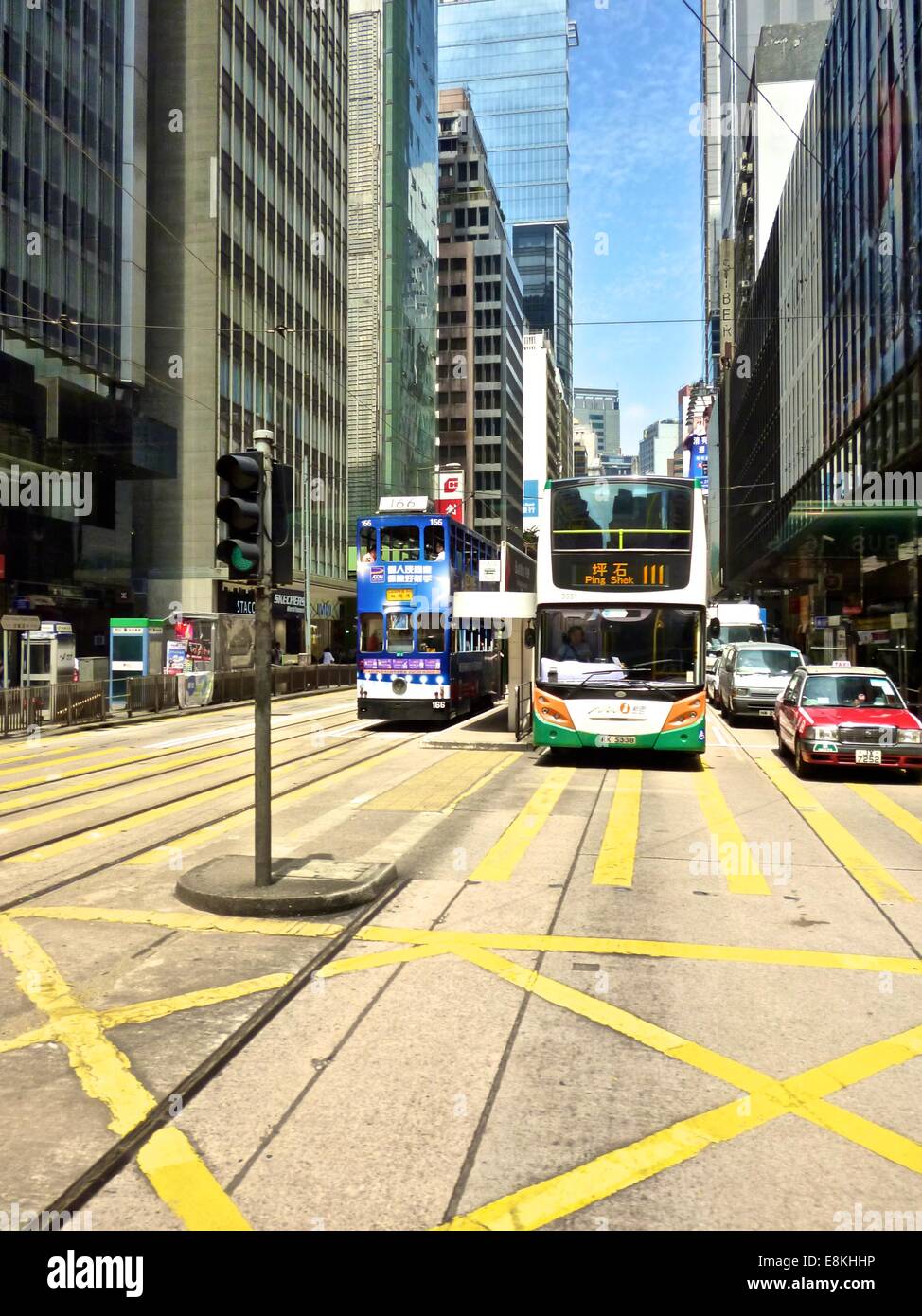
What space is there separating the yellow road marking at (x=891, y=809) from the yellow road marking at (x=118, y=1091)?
8025mm

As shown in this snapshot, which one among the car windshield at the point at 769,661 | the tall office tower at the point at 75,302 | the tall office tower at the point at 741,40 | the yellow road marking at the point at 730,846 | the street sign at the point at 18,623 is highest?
the tall office tower at the point at 741,40

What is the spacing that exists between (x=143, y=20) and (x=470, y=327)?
66199 mm

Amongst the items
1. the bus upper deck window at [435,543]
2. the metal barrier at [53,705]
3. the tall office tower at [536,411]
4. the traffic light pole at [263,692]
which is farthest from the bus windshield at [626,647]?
the tall office tower at [536,411]

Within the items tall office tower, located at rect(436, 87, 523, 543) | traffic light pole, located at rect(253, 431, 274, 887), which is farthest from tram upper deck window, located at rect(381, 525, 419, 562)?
tall office tower, located at rect(436, 87, 523, 543)

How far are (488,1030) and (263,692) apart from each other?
3.18 metres

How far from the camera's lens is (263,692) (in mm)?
7133

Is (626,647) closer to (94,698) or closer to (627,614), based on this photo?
(627,614)

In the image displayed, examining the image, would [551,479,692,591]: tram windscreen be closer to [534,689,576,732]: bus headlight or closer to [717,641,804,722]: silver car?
[534,689,576,732]: bus headlight

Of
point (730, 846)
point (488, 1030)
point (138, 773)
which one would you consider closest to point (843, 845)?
point (730, 846)

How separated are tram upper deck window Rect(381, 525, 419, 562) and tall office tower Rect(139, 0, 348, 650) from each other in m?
24.7

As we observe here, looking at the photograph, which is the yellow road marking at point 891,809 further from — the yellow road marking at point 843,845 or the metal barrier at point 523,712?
the metal barrier at point 523,712

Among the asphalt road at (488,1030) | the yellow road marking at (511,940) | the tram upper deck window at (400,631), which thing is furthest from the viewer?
the tram upper deck window at (400,631)

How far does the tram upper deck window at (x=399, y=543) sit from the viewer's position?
20.9 meters

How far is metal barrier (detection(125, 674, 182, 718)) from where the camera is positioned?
25.8 m
